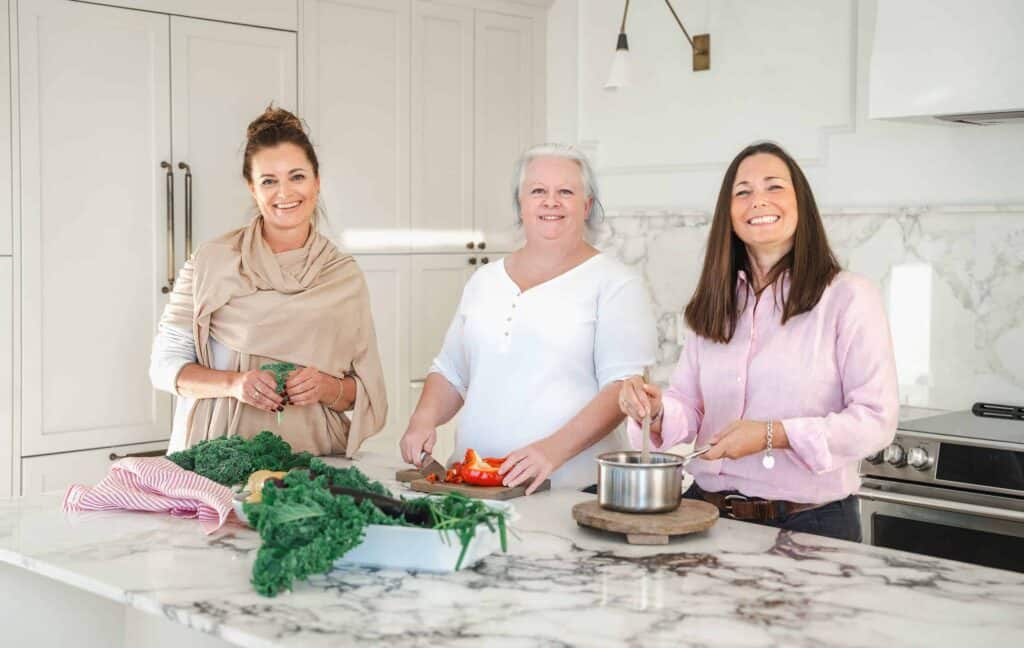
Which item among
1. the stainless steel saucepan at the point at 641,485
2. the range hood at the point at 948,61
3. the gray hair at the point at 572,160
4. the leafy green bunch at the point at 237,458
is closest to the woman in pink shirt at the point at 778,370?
the stainless steel saucepan at the point at 641,485

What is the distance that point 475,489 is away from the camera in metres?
2.16

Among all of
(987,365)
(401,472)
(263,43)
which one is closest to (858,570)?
(401,472)

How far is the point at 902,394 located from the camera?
3623 millimetres

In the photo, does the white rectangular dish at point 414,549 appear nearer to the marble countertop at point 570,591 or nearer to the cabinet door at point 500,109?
the marble countertop at point 570,591

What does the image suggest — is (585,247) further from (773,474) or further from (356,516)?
(356,516)

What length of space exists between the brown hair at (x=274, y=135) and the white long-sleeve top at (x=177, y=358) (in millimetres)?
382

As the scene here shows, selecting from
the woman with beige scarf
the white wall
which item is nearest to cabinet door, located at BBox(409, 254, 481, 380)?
the white wall

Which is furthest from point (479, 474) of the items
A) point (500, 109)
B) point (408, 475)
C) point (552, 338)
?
point (500, 109)

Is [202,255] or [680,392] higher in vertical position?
[202,255]

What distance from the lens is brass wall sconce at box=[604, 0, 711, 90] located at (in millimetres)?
4051

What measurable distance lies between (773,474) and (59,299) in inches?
88.9

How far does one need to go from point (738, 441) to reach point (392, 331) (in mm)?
2516

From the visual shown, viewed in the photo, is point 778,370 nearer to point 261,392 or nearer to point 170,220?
point 261,392

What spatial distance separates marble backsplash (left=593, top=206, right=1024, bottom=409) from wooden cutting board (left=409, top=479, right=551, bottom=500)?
1827 millimetres
